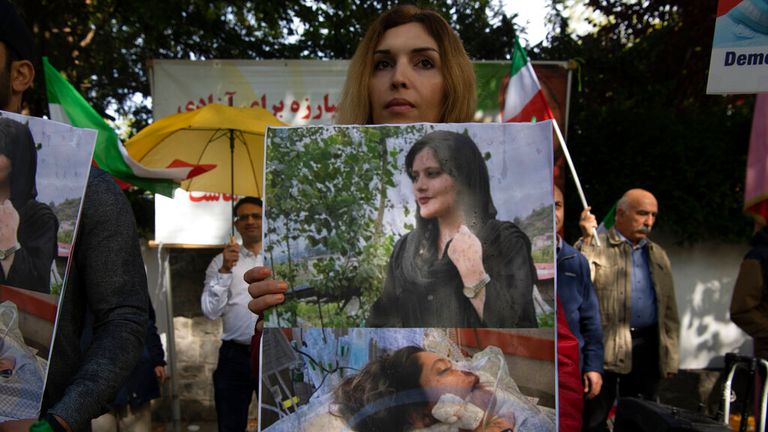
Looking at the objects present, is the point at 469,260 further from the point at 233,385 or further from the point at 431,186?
the point at 233,385

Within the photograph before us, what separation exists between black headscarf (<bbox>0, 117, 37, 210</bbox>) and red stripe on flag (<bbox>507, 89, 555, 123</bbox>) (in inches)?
159

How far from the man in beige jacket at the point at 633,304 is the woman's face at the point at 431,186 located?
11.5ft

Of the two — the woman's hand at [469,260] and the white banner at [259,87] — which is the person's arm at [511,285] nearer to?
the woman's hand at [469,260]

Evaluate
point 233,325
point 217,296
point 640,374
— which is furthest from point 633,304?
point 217,296

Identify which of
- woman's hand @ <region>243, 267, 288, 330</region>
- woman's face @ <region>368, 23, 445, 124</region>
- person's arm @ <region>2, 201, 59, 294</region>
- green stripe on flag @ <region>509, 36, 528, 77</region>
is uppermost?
green stripe on flag @ <region>509, 36, 528, 77</region>

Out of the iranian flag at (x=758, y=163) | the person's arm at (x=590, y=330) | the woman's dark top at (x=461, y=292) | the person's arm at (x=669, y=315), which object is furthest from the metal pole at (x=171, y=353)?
the woman's dark top at (x=461, y=292)

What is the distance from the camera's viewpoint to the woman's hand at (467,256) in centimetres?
133

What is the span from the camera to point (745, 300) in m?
4.07

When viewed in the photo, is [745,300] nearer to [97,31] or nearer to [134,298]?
[134,298]

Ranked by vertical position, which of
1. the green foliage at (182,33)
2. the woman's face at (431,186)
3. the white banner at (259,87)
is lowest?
the woman's face at (431,186)

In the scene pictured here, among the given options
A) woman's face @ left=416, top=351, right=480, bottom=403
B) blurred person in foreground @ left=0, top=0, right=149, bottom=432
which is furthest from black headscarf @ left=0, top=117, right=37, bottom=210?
woman's face @ left=416, top=351, right=480, bottom=403

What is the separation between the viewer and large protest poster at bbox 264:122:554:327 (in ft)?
4.35

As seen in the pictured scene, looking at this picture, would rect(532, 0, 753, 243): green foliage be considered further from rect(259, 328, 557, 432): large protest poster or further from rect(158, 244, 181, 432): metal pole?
rect(259, 328, 557, 432): large protest poster

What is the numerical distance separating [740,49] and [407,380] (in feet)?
4.06
